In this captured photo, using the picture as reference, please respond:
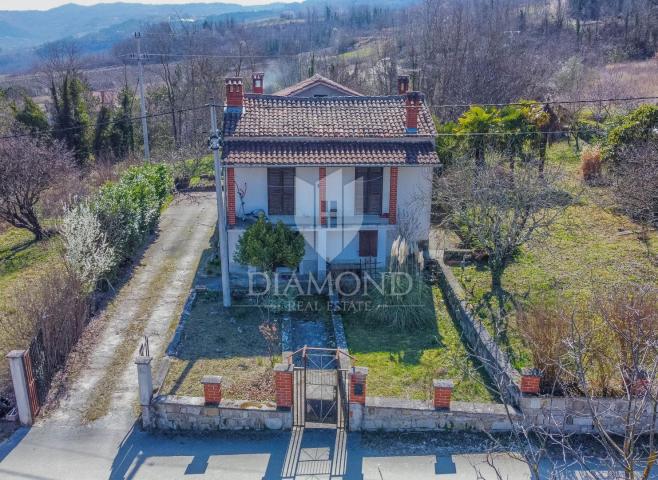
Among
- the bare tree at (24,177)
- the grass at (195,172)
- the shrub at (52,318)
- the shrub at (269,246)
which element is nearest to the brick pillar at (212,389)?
the shrub at (52,318)

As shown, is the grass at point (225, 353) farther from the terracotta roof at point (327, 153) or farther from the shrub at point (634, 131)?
the shrub at point (634, 131)

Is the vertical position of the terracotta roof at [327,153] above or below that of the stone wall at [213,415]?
above

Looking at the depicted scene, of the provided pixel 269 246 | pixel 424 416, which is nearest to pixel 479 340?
pixel 424 416

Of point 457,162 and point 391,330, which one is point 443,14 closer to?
point 457,162

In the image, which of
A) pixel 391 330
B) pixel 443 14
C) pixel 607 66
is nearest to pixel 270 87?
pixel 443 14

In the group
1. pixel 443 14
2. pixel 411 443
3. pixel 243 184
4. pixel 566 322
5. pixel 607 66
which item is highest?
pixel 443 14

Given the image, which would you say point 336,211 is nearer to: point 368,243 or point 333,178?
point 333,178

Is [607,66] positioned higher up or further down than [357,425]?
higher up
